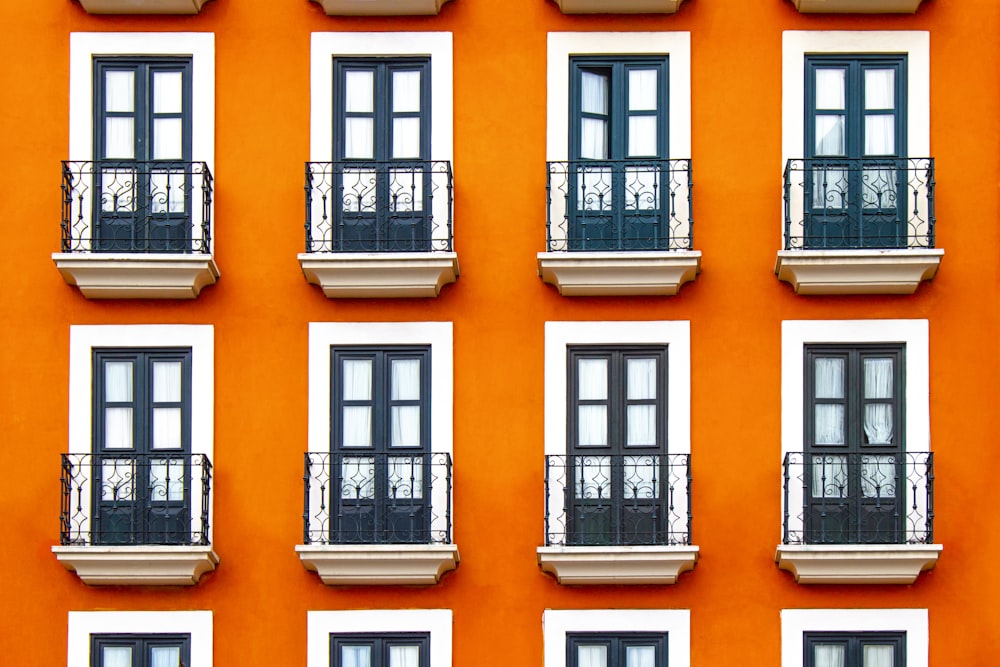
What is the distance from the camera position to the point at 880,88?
2036 cm

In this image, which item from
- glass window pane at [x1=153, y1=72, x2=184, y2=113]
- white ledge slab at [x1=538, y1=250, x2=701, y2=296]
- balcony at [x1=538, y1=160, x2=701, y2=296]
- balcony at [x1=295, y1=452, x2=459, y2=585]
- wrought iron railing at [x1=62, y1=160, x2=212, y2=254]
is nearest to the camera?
balcony at [x1=295, y1=452, x2=459, y2=585]

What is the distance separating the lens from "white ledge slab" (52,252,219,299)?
1961 centimetres

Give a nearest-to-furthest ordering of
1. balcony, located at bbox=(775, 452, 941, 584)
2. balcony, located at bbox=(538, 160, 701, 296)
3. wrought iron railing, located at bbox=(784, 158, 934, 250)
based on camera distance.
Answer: balcony, located at bbox=(775, 452, 941, 584)
balcony, located at bbox=(538, 160, 701, 296)
wrought iron railing, located at bbox=(784, 158, 934, 250)

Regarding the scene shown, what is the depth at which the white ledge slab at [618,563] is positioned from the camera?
19141 mm

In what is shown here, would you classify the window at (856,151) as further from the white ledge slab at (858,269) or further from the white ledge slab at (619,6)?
the white ledge slab at (619,6)

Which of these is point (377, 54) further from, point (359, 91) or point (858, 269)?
point (858, 269)

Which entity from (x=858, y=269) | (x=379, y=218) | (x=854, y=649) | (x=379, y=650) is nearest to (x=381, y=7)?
(x=379, y=218)

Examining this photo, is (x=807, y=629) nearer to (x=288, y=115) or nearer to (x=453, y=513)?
(x=453, y=513)

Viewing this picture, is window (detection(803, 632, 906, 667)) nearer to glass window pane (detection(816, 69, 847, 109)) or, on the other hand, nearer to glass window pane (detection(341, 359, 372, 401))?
glass window pane (detection(341, 359, 372, 401))

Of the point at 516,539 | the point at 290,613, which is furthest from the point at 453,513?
the point at 290,613

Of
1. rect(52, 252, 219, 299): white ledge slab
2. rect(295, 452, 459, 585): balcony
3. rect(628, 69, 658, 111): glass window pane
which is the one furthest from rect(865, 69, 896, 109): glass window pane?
rect(52, 252, 219, 299): white ledge slab

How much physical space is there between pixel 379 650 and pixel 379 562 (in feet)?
3.45

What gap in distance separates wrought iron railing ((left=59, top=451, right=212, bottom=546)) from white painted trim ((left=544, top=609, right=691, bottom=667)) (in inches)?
159

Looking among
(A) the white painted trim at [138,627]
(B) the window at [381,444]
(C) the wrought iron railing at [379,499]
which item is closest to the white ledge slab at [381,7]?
(B) the window at [381,444]
